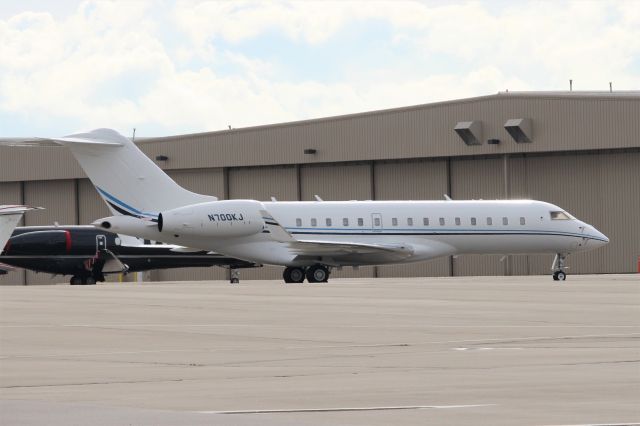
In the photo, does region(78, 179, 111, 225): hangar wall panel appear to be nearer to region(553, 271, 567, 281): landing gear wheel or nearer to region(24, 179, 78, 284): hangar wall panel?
region(24, 179, 78, 284): hangar wall panel

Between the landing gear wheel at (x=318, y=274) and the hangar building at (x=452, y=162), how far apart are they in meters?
16.5

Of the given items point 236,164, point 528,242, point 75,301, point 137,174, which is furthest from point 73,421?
point 236,164

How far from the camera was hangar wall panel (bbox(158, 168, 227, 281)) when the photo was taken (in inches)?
3019

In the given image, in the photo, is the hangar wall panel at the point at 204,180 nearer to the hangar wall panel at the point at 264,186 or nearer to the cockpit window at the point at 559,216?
the hangar wall panel at the point at 264,186

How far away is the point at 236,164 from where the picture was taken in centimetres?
7562

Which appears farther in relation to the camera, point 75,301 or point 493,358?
point 75,301

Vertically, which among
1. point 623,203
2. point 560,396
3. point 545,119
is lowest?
point 560,396

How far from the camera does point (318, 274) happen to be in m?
52.4

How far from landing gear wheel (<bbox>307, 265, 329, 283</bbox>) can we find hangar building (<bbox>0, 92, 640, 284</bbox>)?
54.2 ft

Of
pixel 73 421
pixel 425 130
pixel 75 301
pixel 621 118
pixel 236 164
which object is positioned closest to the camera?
pixel 73 421

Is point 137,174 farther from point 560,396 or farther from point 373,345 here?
point 560,396

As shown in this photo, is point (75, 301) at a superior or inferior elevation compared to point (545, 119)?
inferior

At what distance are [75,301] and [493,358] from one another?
62.2ft

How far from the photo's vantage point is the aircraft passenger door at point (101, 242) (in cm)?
6462
